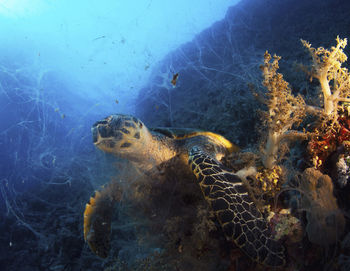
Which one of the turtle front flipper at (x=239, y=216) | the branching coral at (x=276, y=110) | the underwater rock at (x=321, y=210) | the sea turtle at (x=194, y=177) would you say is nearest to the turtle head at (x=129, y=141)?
the sea turtle at (x=194, y=177)

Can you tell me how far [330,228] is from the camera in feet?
4.52

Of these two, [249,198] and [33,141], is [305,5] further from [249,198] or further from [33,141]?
[33,141]

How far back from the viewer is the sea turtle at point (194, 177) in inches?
58.5

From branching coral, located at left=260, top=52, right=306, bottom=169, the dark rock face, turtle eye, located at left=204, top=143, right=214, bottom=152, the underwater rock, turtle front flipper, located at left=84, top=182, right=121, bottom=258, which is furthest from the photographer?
the dark rock face

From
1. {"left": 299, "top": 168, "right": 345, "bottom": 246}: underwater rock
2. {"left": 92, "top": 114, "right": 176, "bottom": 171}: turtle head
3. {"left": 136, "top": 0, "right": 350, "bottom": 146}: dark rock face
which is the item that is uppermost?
{"left": 136, "top": 0, "right": 350, "bottom": 146}: dark rock face

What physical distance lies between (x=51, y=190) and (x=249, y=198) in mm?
4992

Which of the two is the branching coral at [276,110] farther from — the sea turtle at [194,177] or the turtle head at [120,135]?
the turtle head at [120,135]

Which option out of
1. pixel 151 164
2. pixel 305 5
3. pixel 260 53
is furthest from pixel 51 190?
pixel 305 5

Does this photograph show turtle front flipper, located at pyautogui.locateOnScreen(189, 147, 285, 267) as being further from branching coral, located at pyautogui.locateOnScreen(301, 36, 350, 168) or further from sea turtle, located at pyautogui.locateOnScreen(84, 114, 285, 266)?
branching coral, located at pyautogui.locateOnScreen(301, 36, 350, 168)

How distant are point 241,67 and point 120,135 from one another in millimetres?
4020

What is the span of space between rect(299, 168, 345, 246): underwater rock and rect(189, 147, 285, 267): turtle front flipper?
1.00ft

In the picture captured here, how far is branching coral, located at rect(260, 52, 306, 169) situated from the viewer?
6.26 feet

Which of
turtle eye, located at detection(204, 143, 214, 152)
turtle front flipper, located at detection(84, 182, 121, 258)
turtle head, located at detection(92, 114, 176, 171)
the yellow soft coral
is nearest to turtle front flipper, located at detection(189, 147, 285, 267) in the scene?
turtle eye, located at detection(204, 143, 214, 152)

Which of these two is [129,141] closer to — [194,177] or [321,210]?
[194,177]
